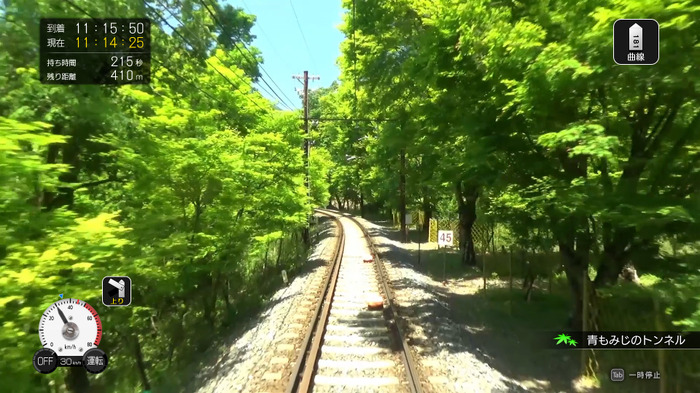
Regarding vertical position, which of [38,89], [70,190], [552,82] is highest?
[38,89]

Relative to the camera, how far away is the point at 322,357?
807 centimetres

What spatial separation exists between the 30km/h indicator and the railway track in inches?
125

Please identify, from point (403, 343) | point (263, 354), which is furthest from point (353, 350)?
point (263, 354)

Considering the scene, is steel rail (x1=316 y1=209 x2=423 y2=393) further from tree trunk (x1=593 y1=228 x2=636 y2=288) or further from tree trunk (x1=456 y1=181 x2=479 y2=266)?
tree trunk (x1=456 y1=181 x2=479 y2=266)

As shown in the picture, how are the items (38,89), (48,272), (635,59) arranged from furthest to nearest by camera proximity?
(38,89)
(635,59)
(48,272)

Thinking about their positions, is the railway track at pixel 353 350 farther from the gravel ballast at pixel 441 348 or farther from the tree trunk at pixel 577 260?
the tree trunk at pixel 577 260

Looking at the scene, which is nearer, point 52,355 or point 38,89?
point 52,355

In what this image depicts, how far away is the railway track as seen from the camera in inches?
271

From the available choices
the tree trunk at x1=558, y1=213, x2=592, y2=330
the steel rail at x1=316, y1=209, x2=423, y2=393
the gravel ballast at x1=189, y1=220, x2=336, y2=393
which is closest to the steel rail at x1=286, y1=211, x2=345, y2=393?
the gravel ballast at x1=189, y1=220, x2=336, y2=393

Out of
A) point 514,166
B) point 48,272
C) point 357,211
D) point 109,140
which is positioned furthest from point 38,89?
point 357,211

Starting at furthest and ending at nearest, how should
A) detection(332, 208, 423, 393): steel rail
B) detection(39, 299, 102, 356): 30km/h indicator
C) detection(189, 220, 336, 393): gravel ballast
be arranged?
detection(189, 220, 336, 393): gravel ballast
detection(332, 208, 423, 393): steel rail
detection(39, 299, 102, 356): 30km/h indicator

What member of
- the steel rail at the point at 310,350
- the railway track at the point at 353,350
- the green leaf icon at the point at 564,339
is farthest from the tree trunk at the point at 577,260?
the steel rail at the point at 310,350

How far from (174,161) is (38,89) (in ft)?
8.87

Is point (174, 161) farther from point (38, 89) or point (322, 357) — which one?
point (322, 357)
